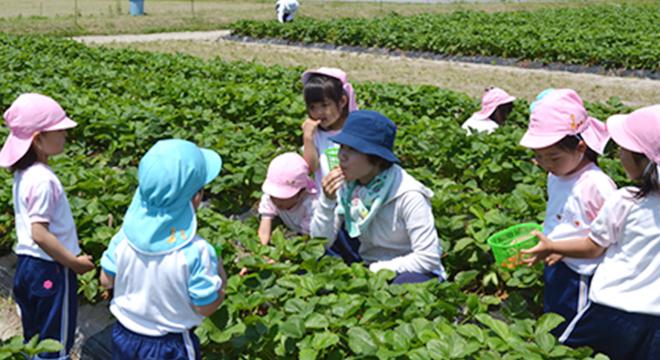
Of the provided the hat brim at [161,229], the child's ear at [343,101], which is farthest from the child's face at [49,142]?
the child's ear at [343,101]

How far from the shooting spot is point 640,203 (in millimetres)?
2656

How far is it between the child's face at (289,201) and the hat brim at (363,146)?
0.97m

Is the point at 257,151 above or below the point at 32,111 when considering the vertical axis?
below

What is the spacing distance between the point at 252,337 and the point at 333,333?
12.9 inches

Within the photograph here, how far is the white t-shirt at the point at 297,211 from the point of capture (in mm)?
4234

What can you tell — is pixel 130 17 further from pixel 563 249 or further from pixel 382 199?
pixel 563 249

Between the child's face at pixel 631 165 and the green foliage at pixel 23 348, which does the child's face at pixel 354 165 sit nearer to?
the child's face at pixel 631 165

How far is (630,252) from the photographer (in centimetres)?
271

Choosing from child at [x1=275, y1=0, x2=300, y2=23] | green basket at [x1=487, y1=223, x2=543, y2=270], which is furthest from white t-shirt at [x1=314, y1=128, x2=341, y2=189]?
child at [x1=275, y1=0, x2=300, y2=23]

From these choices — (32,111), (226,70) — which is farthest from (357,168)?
(226,70)

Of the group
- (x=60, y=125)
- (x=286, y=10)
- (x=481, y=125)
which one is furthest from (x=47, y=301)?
(x=286, y=10)

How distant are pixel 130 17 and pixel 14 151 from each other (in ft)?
78.9

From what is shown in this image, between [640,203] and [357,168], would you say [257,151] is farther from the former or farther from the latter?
[640,203]

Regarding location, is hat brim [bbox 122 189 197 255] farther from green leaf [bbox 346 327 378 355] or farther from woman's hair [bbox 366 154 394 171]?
woman's hair [bbox 366 154 394 171]
